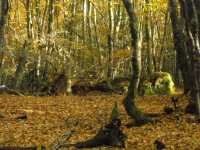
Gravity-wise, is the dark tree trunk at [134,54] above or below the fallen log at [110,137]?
above

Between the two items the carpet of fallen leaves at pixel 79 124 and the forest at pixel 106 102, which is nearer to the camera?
the forest at pixel 106 102

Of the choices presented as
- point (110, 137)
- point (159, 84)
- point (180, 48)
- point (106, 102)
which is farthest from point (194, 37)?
point (159, 84)

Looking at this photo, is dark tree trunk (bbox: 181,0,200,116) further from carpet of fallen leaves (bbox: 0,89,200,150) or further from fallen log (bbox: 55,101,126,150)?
fallen log (bbox: 55,101,126,150)

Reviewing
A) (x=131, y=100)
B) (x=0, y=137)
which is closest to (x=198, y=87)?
(x=131, y=100)

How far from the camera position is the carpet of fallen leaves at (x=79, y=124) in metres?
10.8

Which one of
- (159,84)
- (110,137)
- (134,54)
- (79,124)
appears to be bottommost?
(79,124)

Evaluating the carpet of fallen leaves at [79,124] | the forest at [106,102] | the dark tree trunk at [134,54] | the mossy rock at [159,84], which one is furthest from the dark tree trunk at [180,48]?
the mossy rock at [159,84]

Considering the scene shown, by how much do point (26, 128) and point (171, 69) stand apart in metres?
33.2

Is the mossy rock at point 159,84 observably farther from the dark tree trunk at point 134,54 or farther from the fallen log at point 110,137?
the fallen log at point 110,137

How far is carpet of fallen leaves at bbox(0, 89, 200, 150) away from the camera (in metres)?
A: 10.8

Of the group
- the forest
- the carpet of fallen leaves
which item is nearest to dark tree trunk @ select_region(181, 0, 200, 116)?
the forest

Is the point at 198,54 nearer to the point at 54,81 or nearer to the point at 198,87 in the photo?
the point at 198,87

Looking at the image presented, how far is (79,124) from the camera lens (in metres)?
13.4

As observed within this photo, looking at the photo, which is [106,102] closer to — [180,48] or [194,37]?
[180,48]
